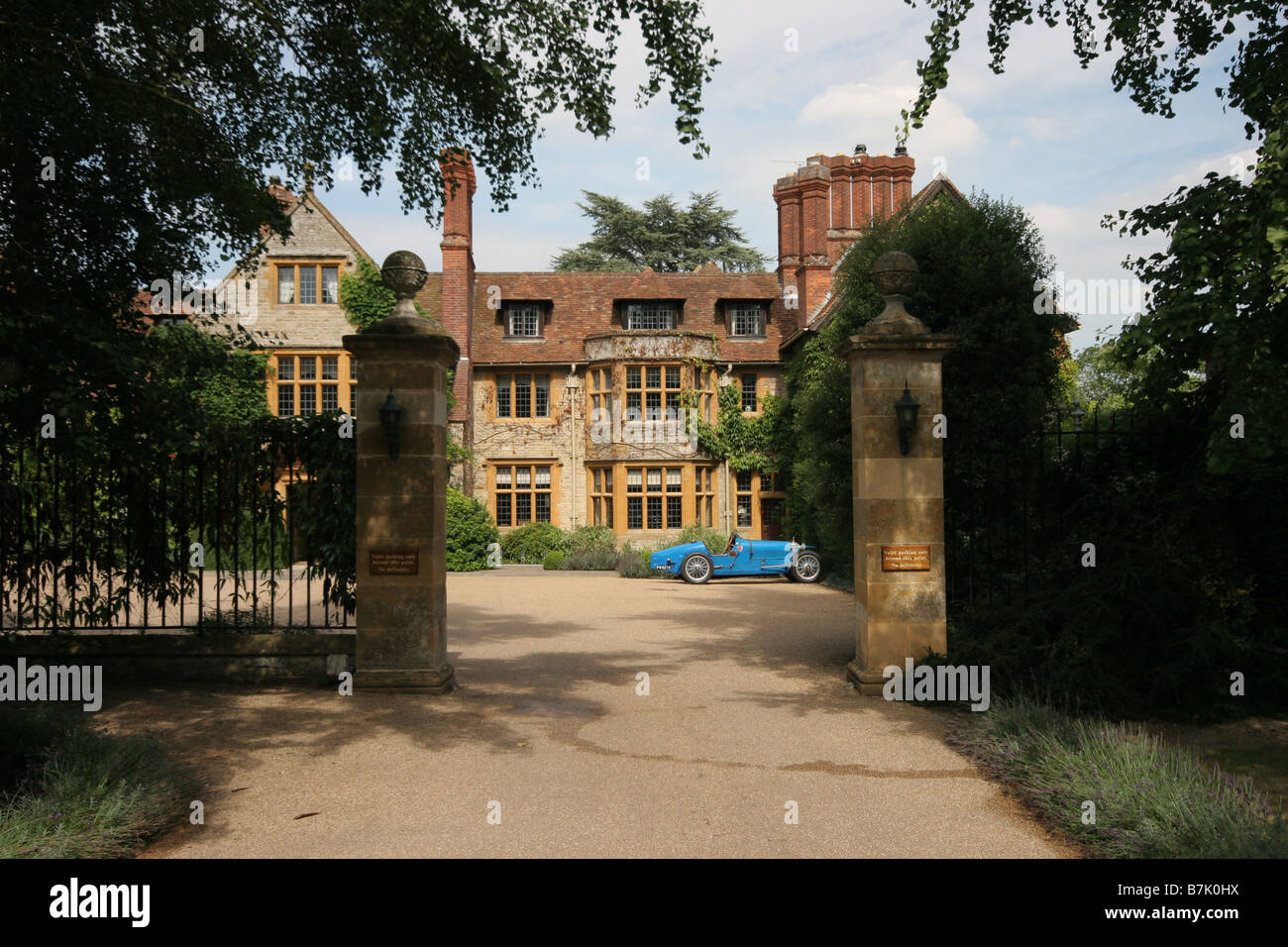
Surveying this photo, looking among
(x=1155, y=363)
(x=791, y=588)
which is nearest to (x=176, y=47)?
(x=1155, y=363)

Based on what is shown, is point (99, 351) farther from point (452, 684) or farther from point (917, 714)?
point (917, 714)

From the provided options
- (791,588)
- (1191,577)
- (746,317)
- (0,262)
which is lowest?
(791,588)

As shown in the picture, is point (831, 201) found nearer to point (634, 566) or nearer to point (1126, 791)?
point (634, 566)

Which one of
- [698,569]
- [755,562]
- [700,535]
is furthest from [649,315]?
[755,562]

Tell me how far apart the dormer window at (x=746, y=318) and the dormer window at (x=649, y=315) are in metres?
2.02

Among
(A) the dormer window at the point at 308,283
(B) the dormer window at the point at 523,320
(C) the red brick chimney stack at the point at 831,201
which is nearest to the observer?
(A) the dormer window at the point at 308,283

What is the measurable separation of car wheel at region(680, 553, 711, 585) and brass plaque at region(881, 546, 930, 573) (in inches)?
497

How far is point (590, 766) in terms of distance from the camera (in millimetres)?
6027

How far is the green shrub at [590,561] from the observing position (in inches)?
999

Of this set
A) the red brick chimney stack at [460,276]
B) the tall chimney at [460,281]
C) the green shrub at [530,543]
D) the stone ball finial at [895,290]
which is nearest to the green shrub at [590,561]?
the green shrub at [530,543]

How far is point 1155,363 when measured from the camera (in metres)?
6.60

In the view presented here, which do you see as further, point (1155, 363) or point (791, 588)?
point (791, 588)

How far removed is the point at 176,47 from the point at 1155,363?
8459 millimetres

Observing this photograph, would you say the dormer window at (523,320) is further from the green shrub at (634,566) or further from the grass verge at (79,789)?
the grass verge at (79,789)
